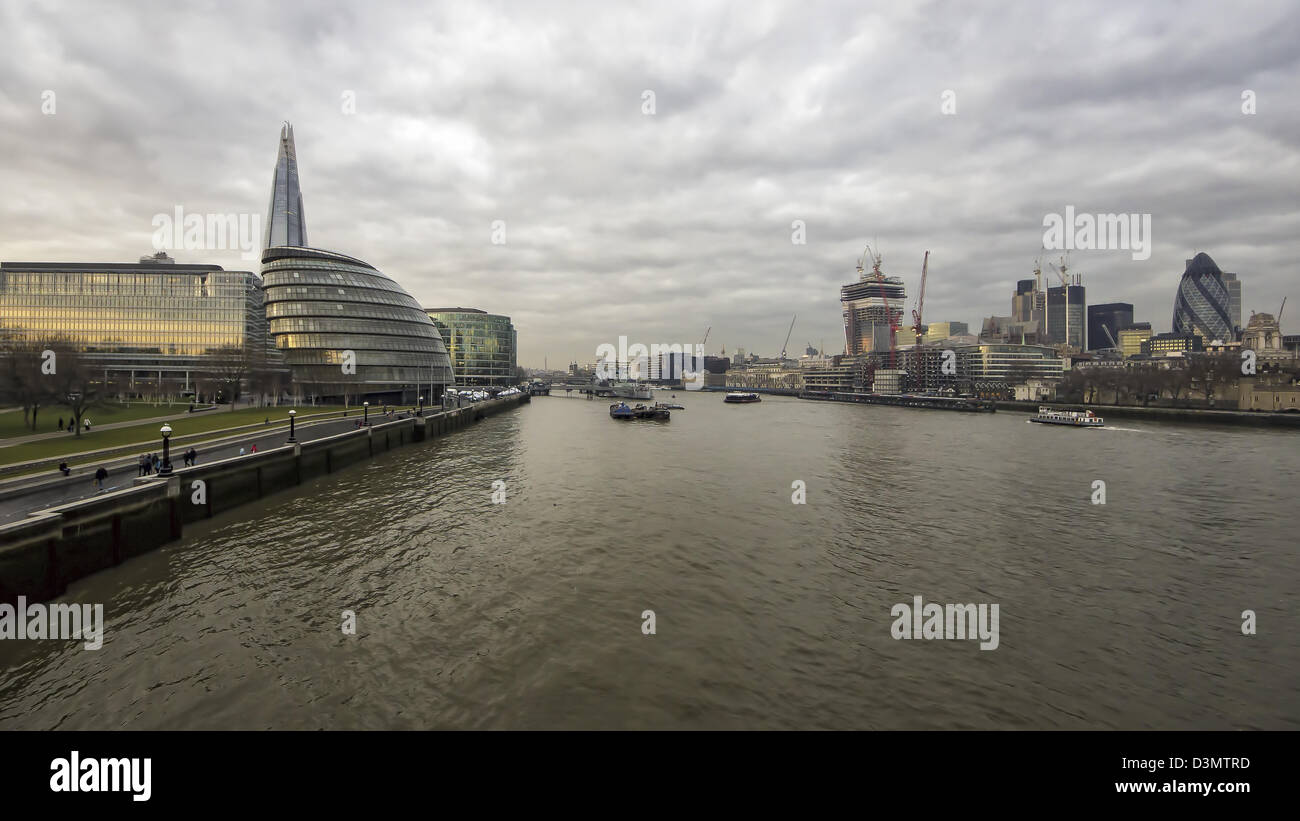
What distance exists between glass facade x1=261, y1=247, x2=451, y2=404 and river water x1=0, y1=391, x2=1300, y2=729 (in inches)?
2416

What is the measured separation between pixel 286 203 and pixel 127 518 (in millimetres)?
145390

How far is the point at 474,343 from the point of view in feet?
618

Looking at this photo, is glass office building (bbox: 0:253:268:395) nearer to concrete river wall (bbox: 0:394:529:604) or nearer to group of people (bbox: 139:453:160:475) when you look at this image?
concrete river wall (bbox: 0:394:529:604)

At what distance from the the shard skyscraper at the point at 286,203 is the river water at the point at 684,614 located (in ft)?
429

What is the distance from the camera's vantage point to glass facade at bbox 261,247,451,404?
81562 millimetres

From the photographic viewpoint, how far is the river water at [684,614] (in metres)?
9.88

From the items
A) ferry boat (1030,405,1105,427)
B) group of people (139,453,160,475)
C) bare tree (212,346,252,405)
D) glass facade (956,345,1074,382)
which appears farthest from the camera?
glass facade (956,345,1074,382)

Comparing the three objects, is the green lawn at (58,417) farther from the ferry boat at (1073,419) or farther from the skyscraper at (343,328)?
the ferry boat at (1073,419)

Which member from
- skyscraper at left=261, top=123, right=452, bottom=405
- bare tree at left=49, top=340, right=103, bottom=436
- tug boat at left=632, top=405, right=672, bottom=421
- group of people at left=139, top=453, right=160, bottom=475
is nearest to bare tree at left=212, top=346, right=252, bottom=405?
skyscraper at left=261, top=123, right=452, bottom=405

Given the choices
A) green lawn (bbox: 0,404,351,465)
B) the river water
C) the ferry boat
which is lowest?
the river water

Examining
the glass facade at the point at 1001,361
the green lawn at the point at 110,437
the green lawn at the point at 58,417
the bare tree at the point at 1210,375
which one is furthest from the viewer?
A: the glass facade at the point at 1001,361

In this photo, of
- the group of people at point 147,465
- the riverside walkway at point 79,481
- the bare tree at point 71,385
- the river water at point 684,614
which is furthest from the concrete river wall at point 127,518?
the bare tree at point 71,385
